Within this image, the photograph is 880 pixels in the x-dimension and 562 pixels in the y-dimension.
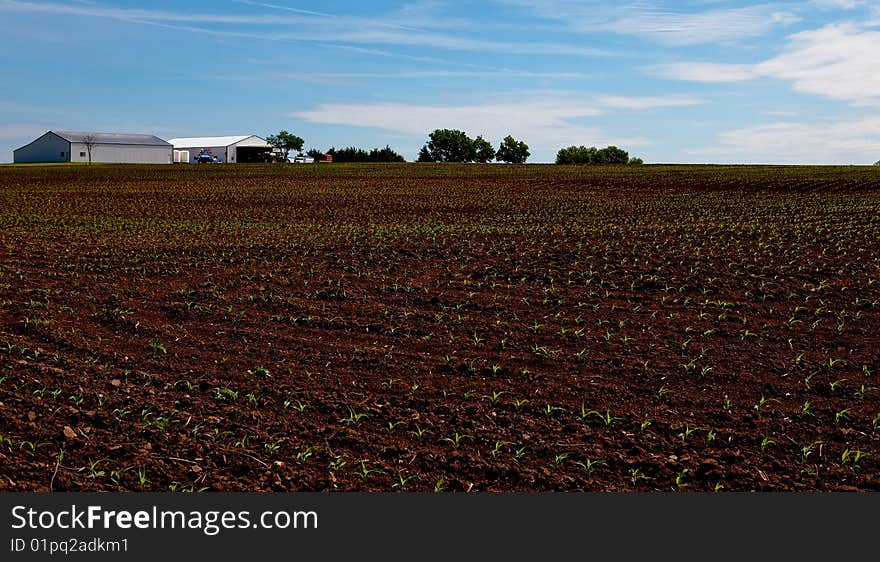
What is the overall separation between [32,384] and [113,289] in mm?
4412

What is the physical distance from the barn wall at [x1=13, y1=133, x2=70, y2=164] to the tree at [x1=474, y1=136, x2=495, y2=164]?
6471 centimetres

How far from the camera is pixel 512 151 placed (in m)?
136

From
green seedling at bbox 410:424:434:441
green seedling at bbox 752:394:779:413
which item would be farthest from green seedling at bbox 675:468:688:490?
green seedling at bbox 410:424:434:441

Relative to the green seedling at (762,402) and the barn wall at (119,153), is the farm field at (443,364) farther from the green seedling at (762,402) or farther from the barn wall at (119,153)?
the barn wall at (119,153)

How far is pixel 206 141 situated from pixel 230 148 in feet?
28.7

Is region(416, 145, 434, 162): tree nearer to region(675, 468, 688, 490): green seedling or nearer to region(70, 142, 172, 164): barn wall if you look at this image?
region(70, 142, 172, 164): barn wall

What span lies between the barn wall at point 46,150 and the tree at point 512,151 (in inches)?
2724

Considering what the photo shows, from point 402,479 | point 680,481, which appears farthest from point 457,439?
point 680,481

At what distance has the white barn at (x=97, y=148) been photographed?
10203cm

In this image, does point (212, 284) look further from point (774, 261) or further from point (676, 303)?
point (774, 261)

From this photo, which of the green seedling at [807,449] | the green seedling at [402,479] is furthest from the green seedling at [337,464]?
the green seedling at [807,449]

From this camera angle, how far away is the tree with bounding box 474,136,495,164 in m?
135

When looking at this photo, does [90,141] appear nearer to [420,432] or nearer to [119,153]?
[119,153]

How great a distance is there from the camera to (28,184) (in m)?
43.6
